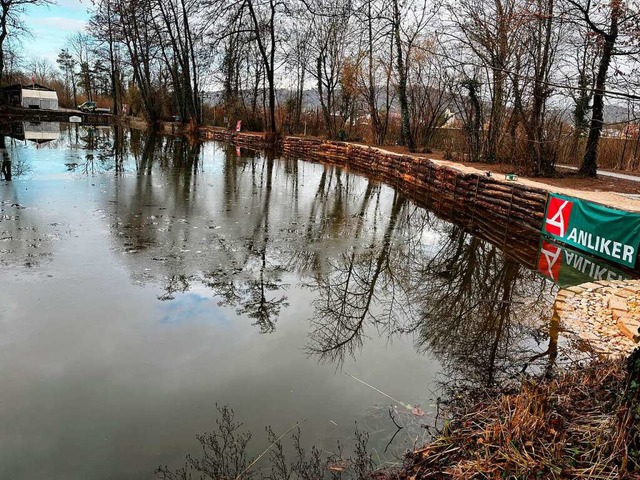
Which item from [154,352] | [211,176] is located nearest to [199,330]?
[154,352]

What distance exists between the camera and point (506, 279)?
7855 millimetres

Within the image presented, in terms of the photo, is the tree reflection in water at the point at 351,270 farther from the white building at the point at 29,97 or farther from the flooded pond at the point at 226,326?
the white building at the point at 29,97

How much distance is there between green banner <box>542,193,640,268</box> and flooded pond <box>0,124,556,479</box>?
1.68 meters

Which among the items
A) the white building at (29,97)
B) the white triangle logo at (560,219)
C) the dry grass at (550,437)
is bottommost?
the dry grass at (550,437)

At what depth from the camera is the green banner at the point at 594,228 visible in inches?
322

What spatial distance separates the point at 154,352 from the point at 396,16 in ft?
69.8

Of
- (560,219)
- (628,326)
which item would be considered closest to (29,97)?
(560,219)

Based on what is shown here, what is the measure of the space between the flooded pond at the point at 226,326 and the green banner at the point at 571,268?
45 cm

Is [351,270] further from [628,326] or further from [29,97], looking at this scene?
[29,97]

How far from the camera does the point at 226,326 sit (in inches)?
218

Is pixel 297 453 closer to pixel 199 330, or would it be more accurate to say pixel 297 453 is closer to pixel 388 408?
pixel 388 408

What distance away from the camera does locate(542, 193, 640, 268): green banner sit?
819cm

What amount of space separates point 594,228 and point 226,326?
24.0 feet

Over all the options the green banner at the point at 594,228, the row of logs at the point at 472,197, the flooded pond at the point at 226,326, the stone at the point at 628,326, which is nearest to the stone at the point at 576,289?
the flooded pond at the point at 226,326
